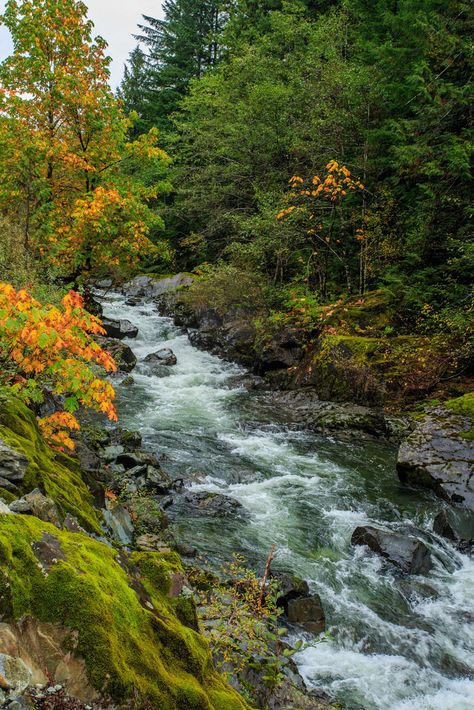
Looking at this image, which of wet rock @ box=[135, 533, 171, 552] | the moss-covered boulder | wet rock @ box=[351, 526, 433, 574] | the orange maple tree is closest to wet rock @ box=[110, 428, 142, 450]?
wet rock @ box=[135, 533, 171, 552]

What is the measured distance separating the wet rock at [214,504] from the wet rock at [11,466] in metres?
4.92

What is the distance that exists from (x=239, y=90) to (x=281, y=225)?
11.5 metres

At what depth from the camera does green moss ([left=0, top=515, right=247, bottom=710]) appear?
2.44m

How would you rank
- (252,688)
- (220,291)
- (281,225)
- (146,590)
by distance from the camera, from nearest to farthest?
1. (146,590)
2. (252,688)
3. (281,225)
4. (220,291)

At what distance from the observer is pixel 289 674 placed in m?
5.05

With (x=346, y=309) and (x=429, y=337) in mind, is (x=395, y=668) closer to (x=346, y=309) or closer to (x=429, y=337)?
(x=429, y=337)

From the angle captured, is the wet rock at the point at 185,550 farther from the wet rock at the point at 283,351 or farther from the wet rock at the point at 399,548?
the wet rock at the point at 283,351

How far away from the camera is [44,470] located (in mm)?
5090

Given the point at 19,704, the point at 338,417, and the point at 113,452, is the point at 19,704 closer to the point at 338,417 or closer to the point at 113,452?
the point at 113,452

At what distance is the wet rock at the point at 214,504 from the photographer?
8812mm

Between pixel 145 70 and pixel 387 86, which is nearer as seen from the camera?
pixel 387 86

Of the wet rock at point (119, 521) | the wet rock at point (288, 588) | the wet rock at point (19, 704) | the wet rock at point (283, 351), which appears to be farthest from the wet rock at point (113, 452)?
the wet rock at point (283, 351)

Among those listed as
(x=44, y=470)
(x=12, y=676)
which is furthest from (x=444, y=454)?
(x=12, y=676)

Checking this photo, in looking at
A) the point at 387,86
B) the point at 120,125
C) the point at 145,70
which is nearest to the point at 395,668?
the point at 120,125
